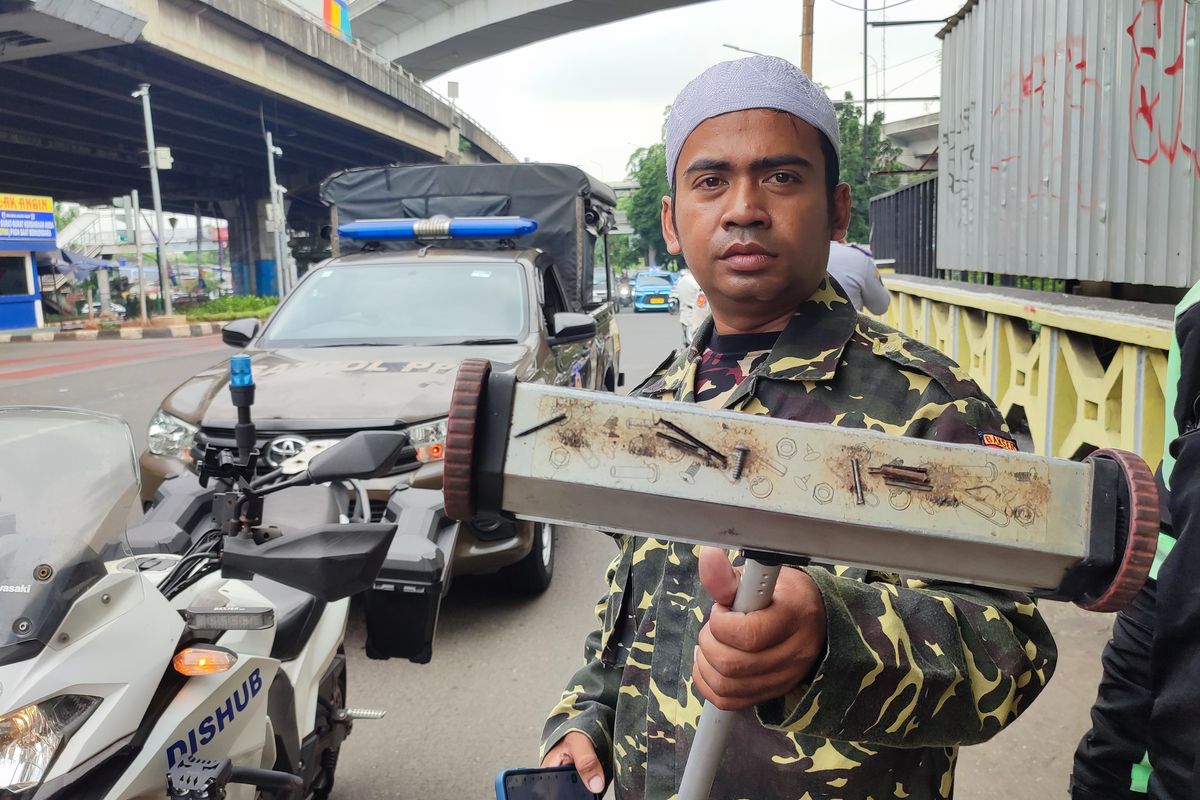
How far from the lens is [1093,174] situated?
510 centimetres

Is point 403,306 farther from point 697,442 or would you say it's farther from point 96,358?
point 96,358

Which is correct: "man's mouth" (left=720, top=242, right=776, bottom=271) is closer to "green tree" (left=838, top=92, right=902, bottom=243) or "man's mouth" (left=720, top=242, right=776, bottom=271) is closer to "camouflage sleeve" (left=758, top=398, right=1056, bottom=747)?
"camouflage sleeve" (left=758, top=398, right=1056, bottom=747)

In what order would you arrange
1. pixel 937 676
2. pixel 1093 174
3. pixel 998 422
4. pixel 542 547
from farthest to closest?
pixel 1093 174
pixel 542 547
pixel 998 422
pixel 937 676

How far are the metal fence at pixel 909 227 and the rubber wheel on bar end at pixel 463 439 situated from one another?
9.94m

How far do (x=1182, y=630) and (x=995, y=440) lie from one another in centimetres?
28

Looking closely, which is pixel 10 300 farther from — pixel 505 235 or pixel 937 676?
pixel 937 676

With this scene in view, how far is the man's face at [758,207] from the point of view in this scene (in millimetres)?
1324

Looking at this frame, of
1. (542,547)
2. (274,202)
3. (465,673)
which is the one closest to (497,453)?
(465,673)

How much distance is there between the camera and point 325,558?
5.49ft

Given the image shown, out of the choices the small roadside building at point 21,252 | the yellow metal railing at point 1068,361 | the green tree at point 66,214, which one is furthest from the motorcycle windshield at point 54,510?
the green tree at point 66,214

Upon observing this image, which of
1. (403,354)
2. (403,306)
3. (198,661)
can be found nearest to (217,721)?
(198,661)

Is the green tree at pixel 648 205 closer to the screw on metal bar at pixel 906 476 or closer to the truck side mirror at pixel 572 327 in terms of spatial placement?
the truck side mirror at pixel 572 327

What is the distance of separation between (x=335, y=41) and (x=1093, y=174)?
2495 cm

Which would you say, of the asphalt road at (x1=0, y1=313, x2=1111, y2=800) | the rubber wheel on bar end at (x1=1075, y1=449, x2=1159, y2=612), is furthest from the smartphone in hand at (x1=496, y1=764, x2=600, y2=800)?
the asphalt road at (x1=0, y1=313, x2=1111, y2=800)
